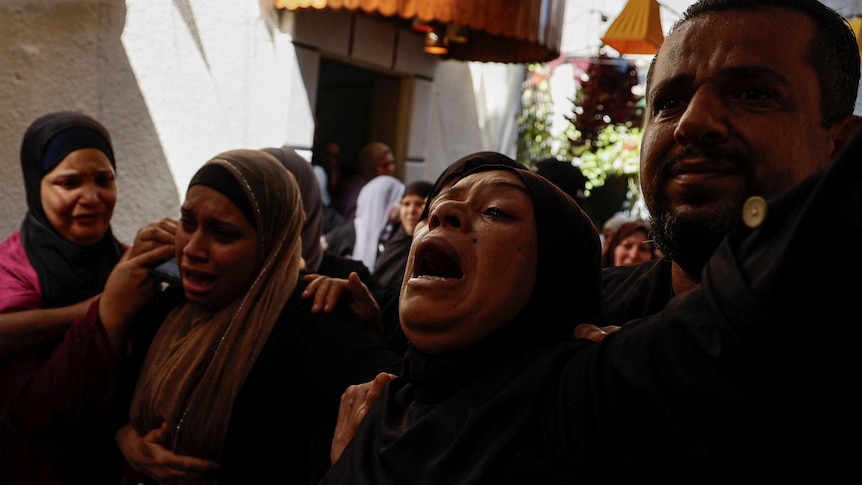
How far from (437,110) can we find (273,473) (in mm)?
6669

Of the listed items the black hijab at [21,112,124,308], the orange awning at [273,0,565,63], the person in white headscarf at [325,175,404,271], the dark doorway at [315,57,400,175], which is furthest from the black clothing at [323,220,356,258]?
the black hijab at [21,112,124,308]

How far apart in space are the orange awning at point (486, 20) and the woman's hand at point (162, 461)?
4.18m

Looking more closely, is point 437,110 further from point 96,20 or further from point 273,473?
point 273,473

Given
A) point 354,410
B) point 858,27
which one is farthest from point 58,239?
point 858,27

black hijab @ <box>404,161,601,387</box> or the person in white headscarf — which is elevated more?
black hijab @ <box>404,161,601,387</box>

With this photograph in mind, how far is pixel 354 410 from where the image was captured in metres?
1.70

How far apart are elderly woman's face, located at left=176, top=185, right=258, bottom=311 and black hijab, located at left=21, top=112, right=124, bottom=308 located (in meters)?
0.61

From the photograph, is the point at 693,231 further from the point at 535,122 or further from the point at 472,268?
the point at 535,122

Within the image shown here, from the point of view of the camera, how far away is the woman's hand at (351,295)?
2.57m

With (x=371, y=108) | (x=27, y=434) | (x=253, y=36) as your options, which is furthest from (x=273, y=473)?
(x=371, y=108)

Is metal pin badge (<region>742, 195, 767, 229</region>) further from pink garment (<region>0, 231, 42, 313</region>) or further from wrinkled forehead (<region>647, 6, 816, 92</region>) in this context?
pink garment (<region>0, 231, 42, 313</region>)

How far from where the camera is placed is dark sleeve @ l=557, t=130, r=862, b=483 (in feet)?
2.72

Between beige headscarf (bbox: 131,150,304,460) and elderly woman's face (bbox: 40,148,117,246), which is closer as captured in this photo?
beige headscarf (bbox: 131,150,304,460)

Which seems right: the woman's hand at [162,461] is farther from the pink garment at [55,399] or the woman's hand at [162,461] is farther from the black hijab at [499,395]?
the black hijab at [499,395]
